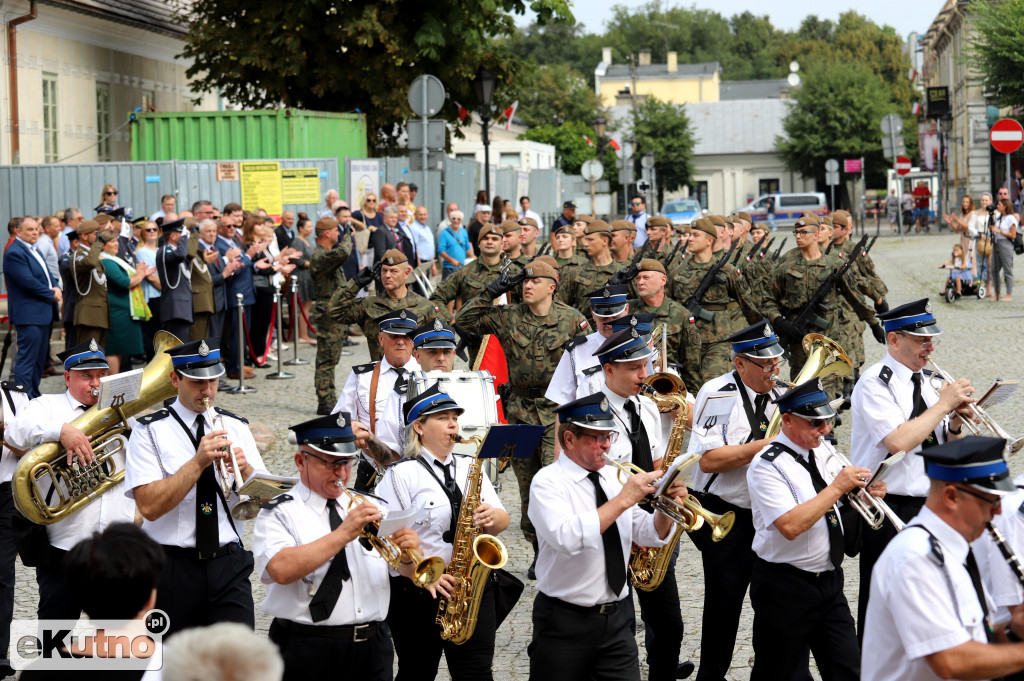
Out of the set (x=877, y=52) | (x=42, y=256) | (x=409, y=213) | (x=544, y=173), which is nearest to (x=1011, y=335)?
(x=409, y=213)

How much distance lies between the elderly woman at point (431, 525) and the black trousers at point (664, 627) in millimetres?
1011

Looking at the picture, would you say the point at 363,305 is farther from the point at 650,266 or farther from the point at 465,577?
the point at 465,577

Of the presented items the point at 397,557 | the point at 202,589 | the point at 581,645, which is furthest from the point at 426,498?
the point at 202,589

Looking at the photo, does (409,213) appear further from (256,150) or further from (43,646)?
(43,646)

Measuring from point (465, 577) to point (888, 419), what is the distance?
238 centimetres

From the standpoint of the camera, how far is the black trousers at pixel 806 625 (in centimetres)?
595

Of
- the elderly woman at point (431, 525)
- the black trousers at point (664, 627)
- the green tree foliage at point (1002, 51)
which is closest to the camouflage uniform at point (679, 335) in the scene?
the black trousers at point (664, 627)

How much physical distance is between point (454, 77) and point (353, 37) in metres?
2.64

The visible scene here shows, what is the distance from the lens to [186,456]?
19.8ft

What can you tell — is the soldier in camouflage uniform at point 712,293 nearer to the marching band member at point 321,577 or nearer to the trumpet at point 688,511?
the trumpet at point 688,511

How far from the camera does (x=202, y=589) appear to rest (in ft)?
19.7

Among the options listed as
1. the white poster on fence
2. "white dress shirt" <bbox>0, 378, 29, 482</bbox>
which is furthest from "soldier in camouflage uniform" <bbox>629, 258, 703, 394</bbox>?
the white poster on fence

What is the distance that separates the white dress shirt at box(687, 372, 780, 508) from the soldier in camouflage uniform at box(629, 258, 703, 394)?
3.10 metres

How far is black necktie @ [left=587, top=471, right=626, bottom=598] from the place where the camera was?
559 cm
